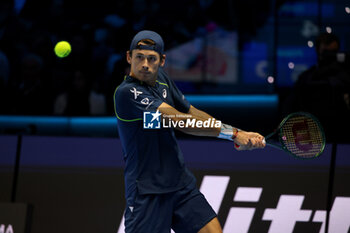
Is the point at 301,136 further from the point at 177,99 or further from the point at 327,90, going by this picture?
the point at 327,90

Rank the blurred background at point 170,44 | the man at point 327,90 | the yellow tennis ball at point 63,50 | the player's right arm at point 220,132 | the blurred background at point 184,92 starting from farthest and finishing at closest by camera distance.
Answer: the yellow tennis ball at point 63,50, the blurred background at point 170,44, the man at point 327,90, the blurred background at point 184,92, the player's right arm at point 220,132

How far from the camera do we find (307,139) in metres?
4.34

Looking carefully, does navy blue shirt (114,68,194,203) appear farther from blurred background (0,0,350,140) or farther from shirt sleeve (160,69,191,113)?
blurred background (0,0,350,140)

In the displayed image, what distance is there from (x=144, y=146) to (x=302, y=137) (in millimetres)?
1171

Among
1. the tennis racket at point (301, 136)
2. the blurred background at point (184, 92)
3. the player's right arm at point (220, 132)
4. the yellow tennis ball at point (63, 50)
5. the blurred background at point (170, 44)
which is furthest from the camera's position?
the yellow tennis ball at point (63, 50)

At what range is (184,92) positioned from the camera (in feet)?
26.7

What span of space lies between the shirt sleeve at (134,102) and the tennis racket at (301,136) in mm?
901

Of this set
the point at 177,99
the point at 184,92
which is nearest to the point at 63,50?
the point at 184,92

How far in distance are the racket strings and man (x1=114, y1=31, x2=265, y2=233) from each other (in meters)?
0.47

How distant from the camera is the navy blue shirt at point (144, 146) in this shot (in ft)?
12.6

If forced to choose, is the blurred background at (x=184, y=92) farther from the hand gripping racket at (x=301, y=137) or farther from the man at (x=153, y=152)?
the man at (x=153, y=152)

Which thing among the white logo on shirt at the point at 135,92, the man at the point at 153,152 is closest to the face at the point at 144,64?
the man at the point at 153,152

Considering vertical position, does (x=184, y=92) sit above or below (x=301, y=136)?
below

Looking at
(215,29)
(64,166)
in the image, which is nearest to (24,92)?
(64,166)
